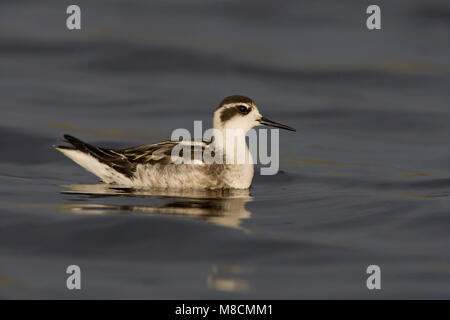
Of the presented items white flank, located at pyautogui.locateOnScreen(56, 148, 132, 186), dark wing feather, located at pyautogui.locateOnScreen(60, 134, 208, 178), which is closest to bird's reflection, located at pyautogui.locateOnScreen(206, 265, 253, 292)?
dark wing feather, located at pyautogui.locateOnScreen(60, 134, 208, 178)

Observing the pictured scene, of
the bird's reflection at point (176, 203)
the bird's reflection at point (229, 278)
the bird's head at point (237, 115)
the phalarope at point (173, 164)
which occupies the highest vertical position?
the bird's head at point (237, 115)

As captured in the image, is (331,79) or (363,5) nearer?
(331,79)

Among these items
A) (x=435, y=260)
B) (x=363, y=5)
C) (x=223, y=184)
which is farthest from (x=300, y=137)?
(x=363, y=5)

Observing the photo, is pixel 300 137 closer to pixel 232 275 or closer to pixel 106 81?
pixel 106 81

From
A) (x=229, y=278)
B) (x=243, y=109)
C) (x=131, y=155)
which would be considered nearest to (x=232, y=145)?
(x=243, y=109)

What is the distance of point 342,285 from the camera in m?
10.5

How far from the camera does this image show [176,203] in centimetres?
1376

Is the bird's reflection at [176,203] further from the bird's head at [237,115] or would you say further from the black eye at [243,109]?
the black eye at [243,109]

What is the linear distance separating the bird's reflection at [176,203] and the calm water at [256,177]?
0.14ft

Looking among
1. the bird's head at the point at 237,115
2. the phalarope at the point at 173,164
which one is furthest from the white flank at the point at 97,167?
the bird's head at the point at 237,115

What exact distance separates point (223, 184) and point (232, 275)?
422 cm

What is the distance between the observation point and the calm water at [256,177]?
11.0 m

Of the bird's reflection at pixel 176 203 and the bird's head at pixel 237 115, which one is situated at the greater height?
the bird's head at pixel 237 115

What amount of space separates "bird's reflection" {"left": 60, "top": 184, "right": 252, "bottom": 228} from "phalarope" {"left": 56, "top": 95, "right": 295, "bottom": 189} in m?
0.17
